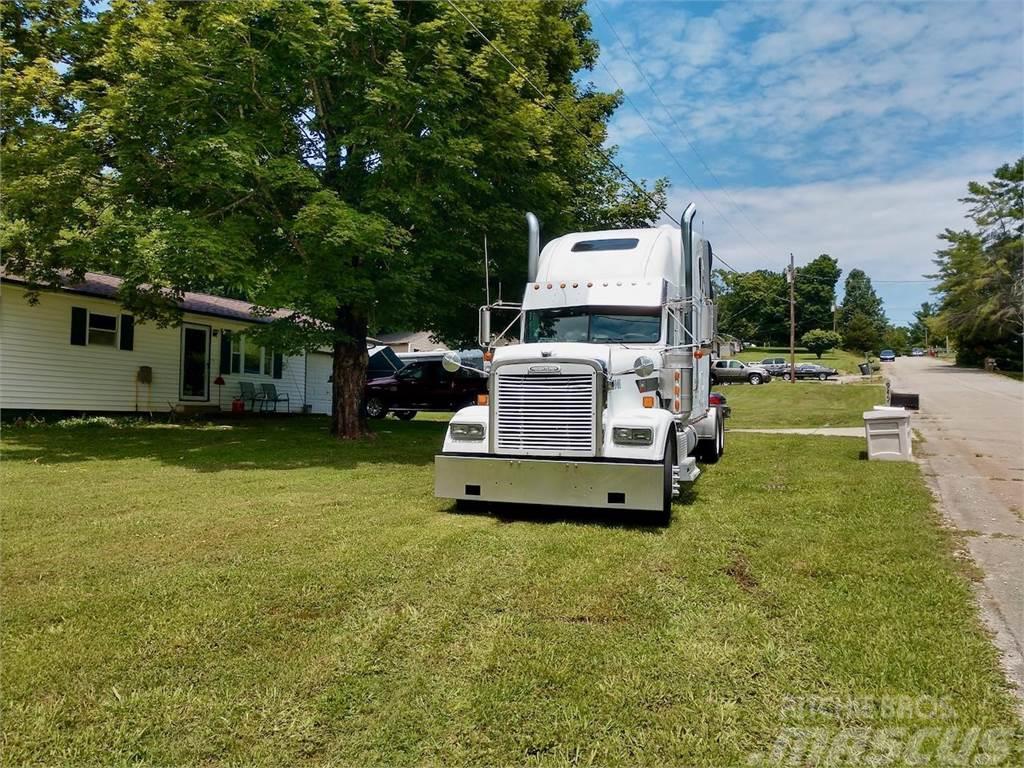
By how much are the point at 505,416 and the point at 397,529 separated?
157 cm

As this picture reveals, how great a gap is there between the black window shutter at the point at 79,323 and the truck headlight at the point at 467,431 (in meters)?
14.6

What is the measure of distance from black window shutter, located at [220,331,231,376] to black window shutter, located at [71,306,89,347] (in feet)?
13.5

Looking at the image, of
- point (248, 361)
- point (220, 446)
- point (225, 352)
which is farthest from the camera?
point (248, 361)

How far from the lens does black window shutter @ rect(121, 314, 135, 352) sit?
18.3m

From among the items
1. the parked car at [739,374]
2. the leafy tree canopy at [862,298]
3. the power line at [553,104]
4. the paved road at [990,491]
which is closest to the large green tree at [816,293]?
the leafy tree canopy at [862,298]

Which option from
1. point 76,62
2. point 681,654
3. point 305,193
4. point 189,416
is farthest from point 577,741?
point 189,416

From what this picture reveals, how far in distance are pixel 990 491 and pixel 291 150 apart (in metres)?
12.1

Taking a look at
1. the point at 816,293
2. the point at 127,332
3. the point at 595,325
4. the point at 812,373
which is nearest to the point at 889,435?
the point at 595,325

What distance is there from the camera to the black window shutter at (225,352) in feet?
69.1

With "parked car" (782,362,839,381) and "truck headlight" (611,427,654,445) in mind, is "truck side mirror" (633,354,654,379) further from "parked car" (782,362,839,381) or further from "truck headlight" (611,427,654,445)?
"parked car" (782,362,839,381)

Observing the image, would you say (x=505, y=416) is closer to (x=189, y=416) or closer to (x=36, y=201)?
(x=36, y=201)

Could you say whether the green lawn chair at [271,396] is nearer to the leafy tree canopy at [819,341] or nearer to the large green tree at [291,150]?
the large green tree at [291,150]

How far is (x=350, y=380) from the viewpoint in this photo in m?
14.3
